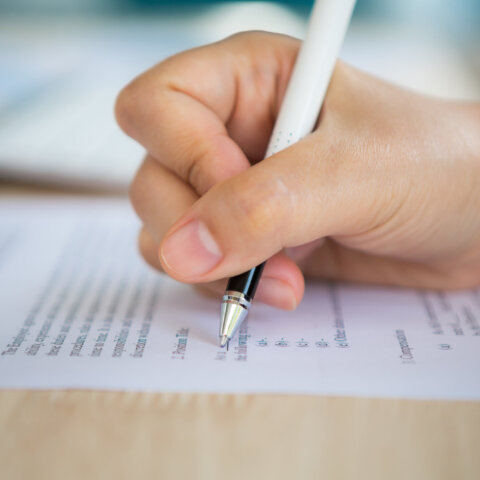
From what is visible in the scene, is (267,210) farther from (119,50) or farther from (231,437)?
(119,50)

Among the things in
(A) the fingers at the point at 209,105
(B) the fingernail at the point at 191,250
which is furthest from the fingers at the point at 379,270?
(B) the fingernail at the point at 191,250

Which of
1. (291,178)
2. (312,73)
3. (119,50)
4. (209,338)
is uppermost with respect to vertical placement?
(119,50)

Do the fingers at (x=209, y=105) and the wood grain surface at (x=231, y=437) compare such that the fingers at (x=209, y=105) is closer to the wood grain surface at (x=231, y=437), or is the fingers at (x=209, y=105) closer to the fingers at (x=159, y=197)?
the fingers at (x=159, y=197)

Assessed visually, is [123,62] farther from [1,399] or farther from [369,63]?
[1,399]

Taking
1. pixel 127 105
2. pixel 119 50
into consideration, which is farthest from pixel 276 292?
pixel 119 50

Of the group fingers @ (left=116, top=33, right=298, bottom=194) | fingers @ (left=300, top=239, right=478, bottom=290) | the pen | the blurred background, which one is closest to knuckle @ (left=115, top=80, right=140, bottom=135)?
fingers @ (left=116, top=33, right=298, bottom=194)

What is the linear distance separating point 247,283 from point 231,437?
16 centimetres

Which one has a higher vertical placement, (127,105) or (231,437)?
(127,105)

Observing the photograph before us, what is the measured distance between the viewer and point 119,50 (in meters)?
1.25

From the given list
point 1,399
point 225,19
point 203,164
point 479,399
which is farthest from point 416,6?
point 1,399

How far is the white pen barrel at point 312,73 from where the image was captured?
590 mm

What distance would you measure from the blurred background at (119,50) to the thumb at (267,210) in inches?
26.2

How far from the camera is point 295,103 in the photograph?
23.4 inches

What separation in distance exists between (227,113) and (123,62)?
0.62 metres
